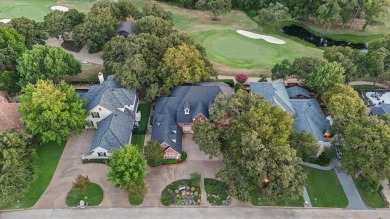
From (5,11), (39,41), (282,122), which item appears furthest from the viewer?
(5,11)

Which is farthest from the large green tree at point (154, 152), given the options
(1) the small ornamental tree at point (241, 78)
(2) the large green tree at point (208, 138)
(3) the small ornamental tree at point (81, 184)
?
(1) the small ornamental tree at point (241, 78)

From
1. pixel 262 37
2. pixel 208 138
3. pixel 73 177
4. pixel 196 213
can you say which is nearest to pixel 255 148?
pixel 208 138

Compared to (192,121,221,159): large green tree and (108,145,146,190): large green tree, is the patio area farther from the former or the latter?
(108,145,146,190): large green tree

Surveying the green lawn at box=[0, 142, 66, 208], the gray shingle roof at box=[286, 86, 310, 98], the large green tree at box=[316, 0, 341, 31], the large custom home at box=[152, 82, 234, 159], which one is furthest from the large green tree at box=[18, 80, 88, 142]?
the large green tree at box=[316, 0, 341, 31]

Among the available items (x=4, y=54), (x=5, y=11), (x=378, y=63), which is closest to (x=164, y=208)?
(x=4, y=54)

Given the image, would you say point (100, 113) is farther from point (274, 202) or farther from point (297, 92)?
point (297, 92)

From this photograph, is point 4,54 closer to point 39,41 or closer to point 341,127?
point 39,41
